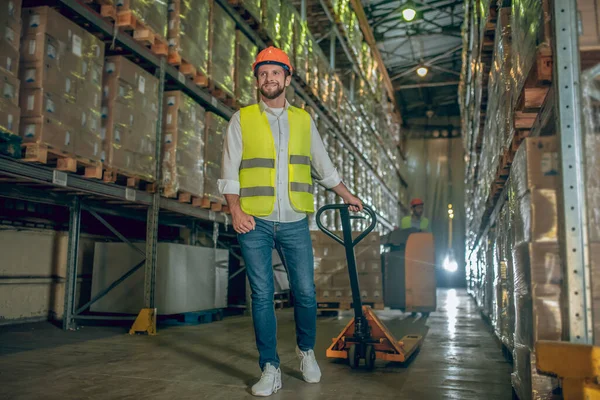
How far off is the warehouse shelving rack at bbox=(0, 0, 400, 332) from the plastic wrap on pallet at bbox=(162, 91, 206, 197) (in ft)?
0.58

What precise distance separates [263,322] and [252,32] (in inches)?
204

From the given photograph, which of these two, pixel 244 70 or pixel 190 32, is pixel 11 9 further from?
pixel 244 70

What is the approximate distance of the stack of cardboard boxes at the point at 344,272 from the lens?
7.48m

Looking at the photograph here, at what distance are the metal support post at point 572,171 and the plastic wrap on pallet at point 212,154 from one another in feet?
14.1

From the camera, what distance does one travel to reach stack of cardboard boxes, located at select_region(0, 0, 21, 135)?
11.3 feet

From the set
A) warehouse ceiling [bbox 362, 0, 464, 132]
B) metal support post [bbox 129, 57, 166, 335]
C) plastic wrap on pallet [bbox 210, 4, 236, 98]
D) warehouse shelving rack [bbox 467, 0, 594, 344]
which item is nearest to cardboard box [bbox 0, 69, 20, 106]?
metal support post [bbox 129, 57, 166, 335]

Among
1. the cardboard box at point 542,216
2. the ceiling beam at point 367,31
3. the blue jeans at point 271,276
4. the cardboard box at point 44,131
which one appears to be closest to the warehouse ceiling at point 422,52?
the ceiling beam at point 367,31

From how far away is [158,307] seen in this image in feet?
18.7

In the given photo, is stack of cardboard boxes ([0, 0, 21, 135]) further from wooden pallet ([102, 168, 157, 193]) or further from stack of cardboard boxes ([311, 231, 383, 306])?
stack of cardboard boxes ([311, 231, 383, 306])

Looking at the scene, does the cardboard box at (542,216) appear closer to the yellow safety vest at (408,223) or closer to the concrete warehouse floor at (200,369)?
the concrete warehouse floor at (200,369)

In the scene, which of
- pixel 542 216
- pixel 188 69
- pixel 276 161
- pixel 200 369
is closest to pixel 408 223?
pixel 188 69

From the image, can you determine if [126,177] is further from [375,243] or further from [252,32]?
[375,243]

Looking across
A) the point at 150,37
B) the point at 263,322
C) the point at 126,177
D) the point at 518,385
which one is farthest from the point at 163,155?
the point at 518,385

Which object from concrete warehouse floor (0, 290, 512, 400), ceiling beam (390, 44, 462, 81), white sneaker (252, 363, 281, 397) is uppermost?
ceiling beam (390, 44, 462, 81)
